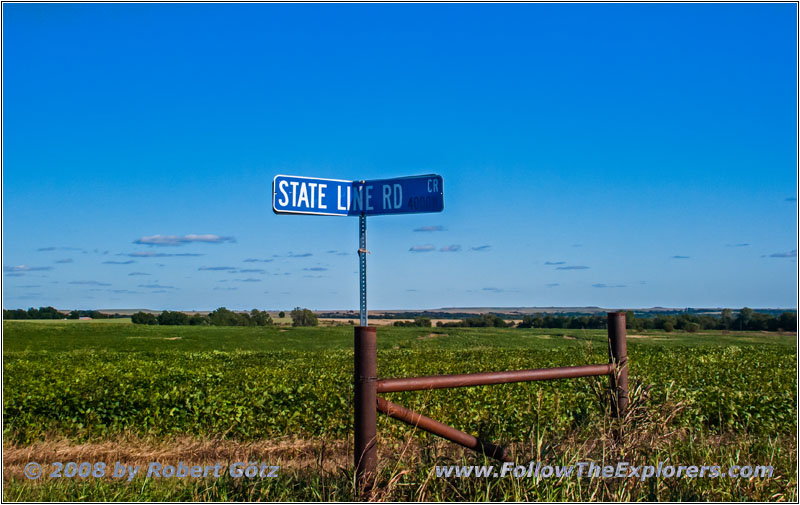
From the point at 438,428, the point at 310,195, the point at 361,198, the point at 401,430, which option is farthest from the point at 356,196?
the point at 401,430

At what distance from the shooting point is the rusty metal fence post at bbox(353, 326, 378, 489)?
137 inches

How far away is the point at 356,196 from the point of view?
5.76 m

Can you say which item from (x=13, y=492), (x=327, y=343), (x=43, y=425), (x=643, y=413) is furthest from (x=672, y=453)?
(x=327, y=343)

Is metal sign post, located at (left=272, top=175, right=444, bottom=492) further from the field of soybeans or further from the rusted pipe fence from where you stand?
the rusted pipe fence

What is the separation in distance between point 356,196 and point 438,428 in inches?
107

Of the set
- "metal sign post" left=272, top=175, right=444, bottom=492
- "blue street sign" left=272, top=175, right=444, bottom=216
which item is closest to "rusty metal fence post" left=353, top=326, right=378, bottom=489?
"metal sign post" left=272, top=175, right=444, bottom=492

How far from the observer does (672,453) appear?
4.18m

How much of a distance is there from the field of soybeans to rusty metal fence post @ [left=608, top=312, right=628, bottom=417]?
83mm

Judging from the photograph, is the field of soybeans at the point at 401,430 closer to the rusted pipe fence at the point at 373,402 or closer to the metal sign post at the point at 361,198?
the rusted pipe fence at the point at 373,402

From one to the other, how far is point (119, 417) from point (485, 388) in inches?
197

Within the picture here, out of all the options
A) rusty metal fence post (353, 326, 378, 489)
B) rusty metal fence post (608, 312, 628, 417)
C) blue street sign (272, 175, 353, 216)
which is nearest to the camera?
rusty metal fence post (353, 326, 378, 489)

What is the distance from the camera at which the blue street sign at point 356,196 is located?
547cm

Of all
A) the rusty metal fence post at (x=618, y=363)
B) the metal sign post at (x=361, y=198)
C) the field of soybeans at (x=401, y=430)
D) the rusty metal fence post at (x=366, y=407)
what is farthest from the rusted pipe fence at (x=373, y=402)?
the metal sign post at (x=361, y=198)

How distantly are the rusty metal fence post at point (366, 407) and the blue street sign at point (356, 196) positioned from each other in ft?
7.39
